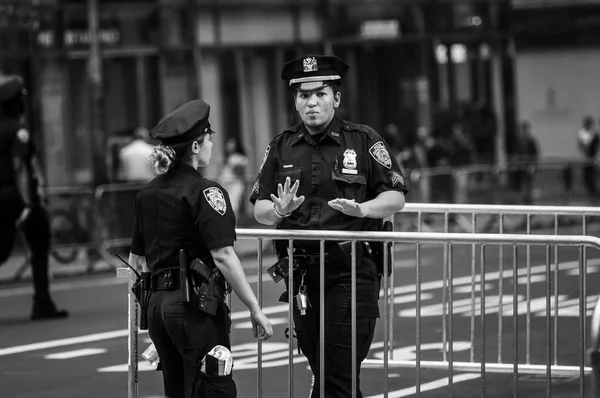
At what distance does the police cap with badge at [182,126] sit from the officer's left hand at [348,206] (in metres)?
0.74

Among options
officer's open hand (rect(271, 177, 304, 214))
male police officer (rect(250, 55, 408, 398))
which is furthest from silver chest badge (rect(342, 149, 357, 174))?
officer's open hand (rect(271, 177, 304, 214))

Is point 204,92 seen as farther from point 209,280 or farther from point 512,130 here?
point 209,280

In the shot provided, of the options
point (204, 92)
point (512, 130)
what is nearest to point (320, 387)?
point (204, 92)

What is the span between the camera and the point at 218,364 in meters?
6.10

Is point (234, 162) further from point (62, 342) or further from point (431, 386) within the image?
point (431, 386)

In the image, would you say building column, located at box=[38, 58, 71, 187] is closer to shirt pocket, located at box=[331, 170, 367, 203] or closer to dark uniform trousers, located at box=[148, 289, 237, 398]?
A: shirt pocket, located at box=[331, 170, 367, 203]

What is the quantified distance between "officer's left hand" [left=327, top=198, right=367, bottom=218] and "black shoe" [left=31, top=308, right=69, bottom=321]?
22.3 ft

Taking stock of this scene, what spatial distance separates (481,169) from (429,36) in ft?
27.1

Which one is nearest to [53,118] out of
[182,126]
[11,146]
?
[11,146]

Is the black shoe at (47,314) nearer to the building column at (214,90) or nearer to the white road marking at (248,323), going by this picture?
the white road marking at (248,323)

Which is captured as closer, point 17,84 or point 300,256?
point 300,256

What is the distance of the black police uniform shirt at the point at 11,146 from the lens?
481 inches

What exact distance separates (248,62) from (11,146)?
15.2m

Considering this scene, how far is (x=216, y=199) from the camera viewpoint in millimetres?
6164
